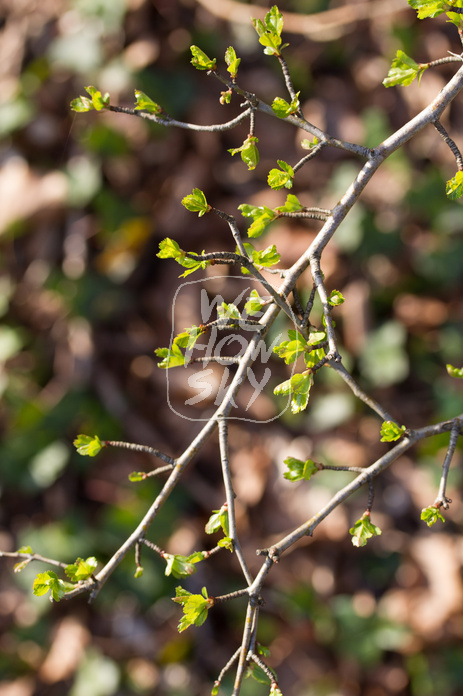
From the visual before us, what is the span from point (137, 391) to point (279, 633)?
0.92 m

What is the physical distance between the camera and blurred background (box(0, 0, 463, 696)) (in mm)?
1889

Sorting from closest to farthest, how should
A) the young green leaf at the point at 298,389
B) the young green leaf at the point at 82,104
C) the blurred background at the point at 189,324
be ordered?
the young green leaf at the point at 298,389
the young green leaf at the point at 82,104
the blurred background at the point at 189,324

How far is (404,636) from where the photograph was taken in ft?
5.88

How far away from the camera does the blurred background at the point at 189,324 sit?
189cm

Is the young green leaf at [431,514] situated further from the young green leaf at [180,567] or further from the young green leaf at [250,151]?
the young green leaf at [250,151]

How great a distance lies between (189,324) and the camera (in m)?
2.14

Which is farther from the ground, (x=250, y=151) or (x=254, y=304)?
(x=250, y=151)

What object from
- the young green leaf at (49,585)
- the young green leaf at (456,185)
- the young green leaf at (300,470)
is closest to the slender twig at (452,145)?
the young green leaf at (456,185)

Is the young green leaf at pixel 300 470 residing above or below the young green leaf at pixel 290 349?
below

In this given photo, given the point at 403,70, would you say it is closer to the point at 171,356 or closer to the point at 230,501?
the point at 171,356

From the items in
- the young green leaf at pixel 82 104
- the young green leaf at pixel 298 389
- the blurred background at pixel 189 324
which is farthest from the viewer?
the blurred background at pixel 189 324

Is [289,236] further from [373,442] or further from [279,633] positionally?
[279,633]

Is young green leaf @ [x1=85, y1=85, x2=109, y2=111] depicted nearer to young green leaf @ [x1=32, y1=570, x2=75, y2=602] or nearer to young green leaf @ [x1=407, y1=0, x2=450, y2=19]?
young green leaf @ [x1=407, y1=0, x2=450, y2=19]

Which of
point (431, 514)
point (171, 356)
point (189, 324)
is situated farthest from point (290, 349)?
point (189, 324)
